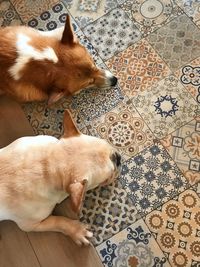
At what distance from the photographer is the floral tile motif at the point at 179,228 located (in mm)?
1794

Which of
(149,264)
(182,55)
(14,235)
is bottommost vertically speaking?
(149,264)

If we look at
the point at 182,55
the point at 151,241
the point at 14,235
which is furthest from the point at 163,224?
the point at 182,55

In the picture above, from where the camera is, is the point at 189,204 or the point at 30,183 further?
the point at 189,204

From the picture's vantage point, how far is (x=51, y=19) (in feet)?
7.23

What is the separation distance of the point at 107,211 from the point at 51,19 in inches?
41.6

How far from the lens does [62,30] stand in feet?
6.37

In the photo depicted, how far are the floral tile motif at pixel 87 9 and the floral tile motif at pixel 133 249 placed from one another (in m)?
1.08

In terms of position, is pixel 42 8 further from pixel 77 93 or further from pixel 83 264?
pixel 83 264

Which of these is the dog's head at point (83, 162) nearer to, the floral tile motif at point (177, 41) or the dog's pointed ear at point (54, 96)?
the dog's pointed ear at point (54, 96)

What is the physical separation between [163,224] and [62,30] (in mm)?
1005

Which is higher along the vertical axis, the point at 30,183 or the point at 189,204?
the point at 30,183

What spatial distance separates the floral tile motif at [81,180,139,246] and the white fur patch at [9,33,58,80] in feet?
2.08

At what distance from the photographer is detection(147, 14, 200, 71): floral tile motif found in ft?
6.77

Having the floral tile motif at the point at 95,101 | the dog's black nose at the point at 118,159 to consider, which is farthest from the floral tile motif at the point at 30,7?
the dog's black nose at the point at 118,159
